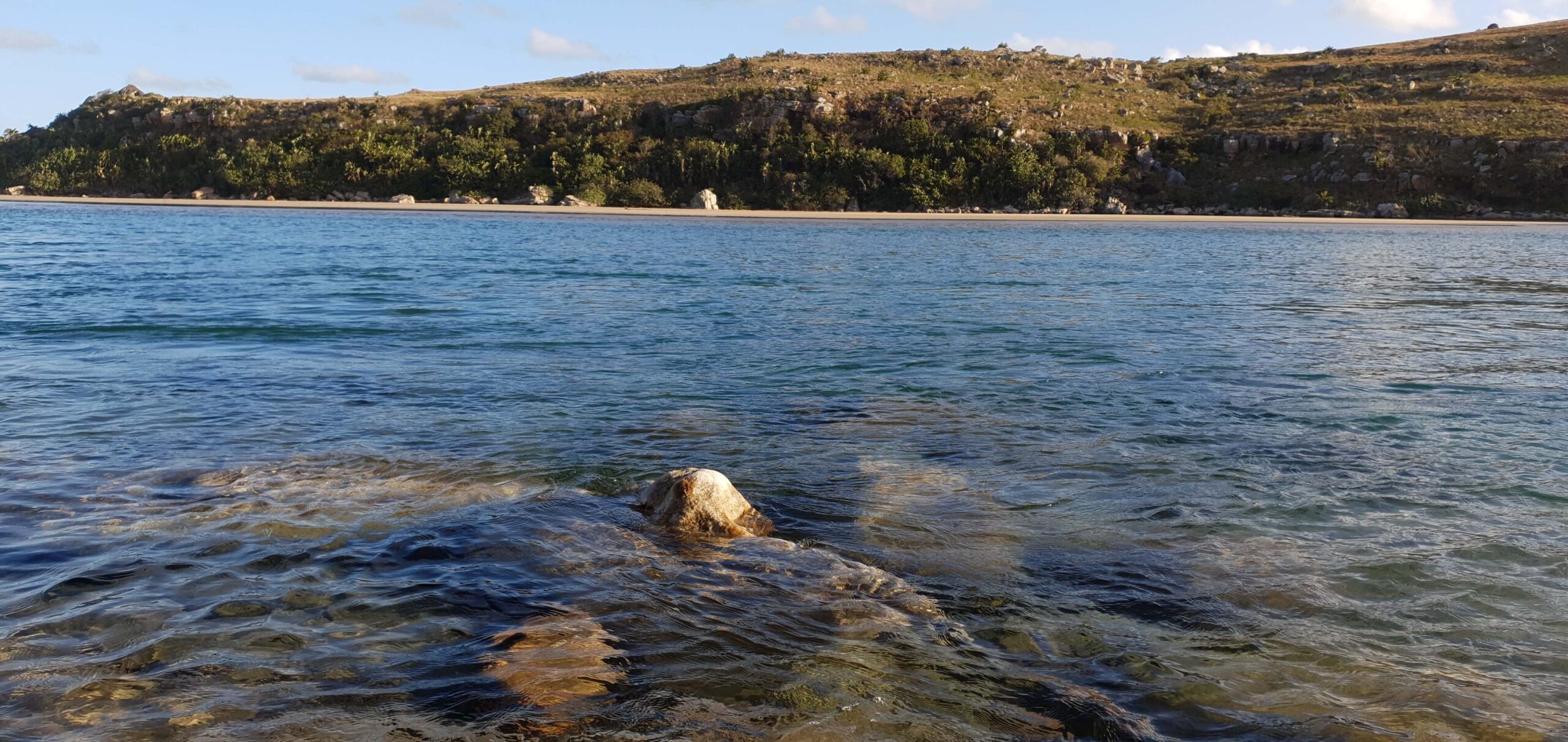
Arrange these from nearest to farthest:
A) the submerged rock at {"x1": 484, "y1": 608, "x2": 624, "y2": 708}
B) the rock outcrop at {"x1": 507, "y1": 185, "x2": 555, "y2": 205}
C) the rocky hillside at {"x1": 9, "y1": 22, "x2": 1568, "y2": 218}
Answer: the submerged rock at {"x1": 484, "y1": 608, "x2": 624, "y2": 708}
the rocky hillside at {"x1": 9, "y1": 22, "x2": 1568, "y2": 218}
the rock outcrop at {"x1": 507, "y1": 185, "x2": 555, "y2": 205}

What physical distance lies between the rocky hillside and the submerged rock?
50951 mm

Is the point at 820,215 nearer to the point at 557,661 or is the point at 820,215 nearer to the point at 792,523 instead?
the point at 792,523

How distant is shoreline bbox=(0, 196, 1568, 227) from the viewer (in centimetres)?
4609

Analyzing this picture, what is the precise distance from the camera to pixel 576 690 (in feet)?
13.2

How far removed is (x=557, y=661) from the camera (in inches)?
167

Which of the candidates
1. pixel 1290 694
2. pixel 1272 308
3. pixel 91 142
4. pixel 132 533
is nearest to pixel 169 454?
pixel 132 533

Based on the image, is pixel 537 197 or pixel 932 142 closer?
pixel 537 197

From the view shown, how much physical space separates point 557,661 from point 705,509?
1.93 metres

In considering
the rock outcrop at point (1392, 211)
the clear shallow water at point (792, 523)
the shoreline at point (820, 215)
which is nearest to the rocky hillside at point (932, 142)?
the rock outcrop at point (1392, 211)

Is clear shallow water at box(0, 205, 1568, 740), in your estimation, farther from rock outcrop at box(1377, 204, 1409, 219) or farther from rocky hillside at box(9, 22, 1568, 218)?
rocky hillside at box(9, 22, 1568, 218)

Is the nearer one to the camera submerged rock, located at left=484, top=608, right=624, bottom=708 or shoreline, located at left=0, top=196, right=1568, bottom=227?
submerged rock, located at left=484, top=608, right=624, bottom=708

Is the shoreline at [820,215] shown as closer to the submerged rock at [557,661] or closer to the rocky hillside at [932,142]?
the rocky hillside at [932,142]

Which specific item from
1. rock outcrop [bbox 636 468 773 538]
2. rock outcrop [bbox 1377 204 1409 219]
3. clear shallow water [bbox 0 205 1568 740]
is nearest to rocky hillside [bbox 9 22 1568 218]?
rock outcrop [bbox 1377 204 1409 219]

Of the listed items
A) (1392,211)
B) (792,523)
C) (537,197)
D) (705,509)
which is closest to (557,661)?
(705,509)
